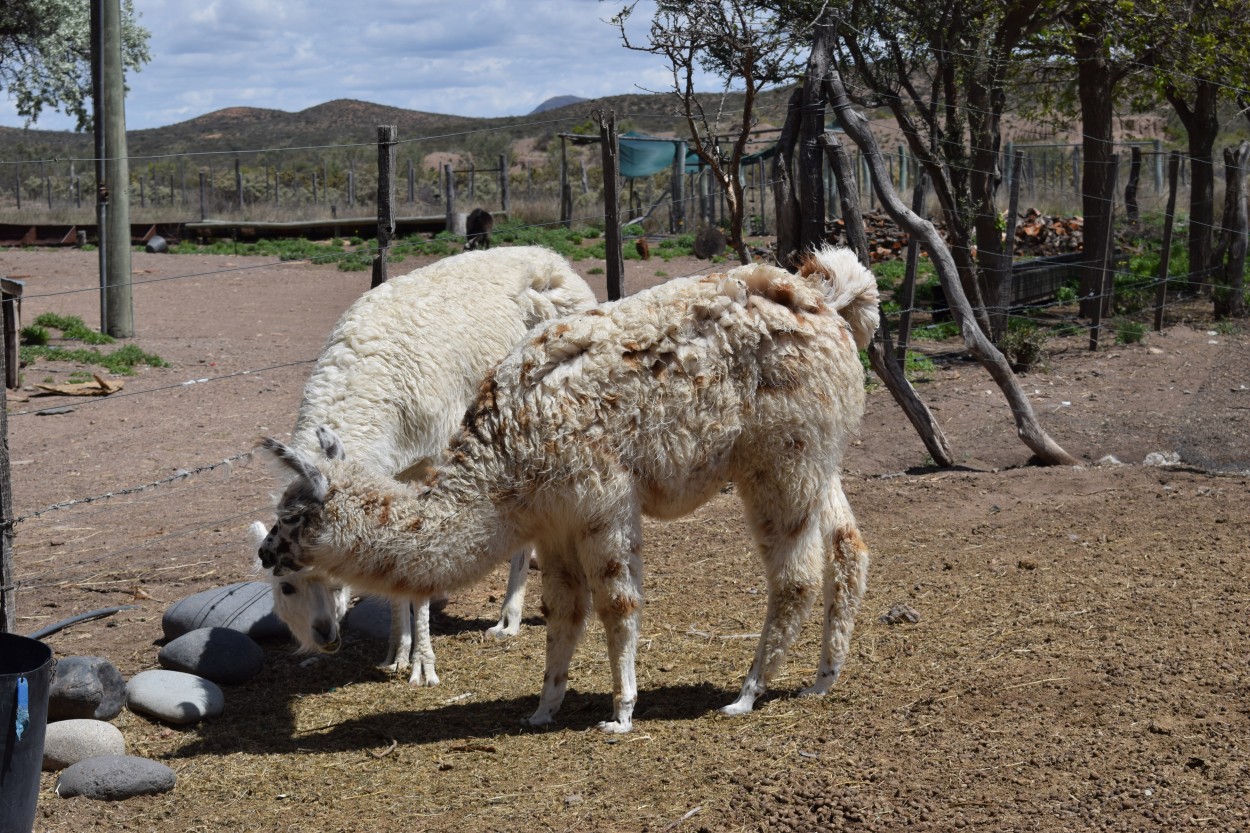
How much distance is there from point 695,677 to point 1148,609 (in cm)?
207

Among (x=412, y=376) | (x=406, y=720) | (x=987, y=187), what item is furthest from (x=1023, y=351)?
(x=406, y=720)

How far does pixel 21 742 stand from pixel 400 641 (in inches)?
97.9

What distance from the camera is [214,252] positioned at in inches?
1093

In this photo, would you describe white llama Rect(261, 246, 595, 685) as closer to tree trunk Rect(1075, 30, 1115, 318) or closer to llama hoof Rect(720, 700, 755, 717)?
llama hoof Rect(720, 700, 755, 717)

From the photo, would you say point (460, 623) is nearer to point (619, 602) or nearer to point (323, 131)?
point (619, 602)

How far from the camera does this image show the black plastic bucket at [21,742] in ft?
12.7

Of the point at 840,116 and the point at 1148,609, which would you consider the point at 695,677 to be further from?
the point at 840,116

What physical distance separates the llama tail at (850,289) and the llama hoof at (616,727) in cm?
190

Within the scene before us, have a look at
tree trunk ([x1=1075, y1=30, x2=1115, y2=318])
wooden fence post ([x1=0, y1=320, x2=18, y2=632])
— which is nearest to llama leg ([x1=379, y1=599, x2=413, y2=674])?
wooden fence post ([x1=0, y1=320, x2=18, y2=632])

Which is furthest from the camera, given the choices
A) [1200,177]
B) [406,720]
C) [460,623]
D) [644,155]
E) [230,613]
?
[644,155]

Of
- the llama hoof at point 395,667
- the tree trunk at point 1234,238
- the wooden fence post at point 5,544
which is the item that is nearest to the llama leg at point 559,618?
the llama hoof at point 395,667

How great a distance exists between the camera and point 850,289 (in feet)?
17.7

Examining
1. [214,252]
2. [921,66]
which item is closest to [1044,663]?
[921,66]

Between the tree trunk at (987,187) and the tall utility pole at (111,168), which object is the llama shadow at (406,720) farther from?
the tall utility pole at (111,168)
